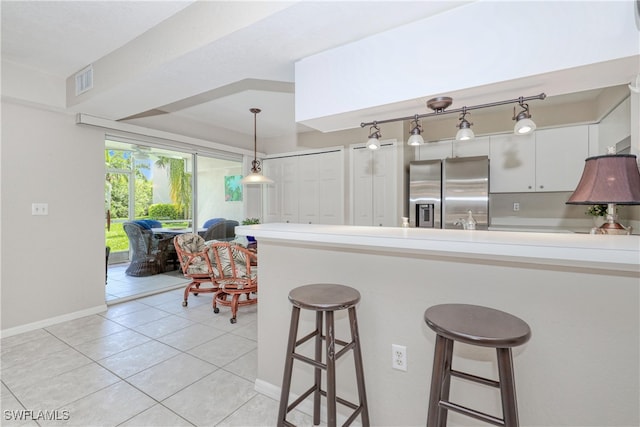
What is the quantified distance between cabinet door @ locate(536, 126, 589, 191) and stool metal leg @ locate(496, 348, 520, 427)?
11.3ft

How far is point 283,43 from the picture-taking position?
1.82m

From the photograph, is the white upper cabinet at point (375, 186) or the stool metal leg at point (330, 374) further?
the white upper cabinet at point (375, 186)

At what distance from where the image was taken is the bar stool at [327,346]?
1.36 metres

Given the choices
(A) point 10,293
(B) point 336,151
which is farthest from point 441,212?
(A) point 10,293

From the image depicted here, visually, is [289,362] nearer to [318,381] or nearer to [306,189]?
[318,381]

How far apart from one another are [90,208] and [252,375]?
9.13 ft

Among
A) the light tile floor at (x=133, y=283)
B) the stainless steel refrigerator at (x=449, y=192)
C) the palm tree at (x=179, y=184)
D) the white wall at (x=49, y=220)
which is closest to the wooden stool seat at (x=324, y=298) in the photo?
the stainless steel refrigerator at (x=449, y=192)

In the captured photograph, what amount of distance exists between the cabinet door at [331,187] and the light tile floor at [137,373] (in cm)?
216

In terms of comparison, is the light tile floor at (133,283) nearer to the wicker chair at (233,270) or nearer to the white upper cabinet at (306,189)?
the wicker chair at (233,270)

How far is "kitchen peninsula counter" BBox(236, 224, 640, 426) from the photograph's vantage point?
1.15m

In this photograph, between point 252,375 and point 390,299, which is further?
point 252,375

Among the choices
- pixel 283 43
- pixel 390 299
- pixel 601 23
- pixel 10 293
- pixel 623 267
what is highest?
pixel 283 43

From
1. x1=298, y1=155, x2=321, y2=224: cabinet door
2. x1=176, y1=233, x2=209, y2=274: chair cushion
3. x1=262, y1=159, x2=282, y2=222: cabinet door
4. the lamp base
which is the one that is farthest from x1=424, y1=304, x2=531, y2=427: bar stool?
x1=262, y1=159, x2=282, y2=222: cabinet door

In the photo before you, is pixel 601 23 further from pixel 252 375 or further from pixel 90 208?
pixel 90 208
